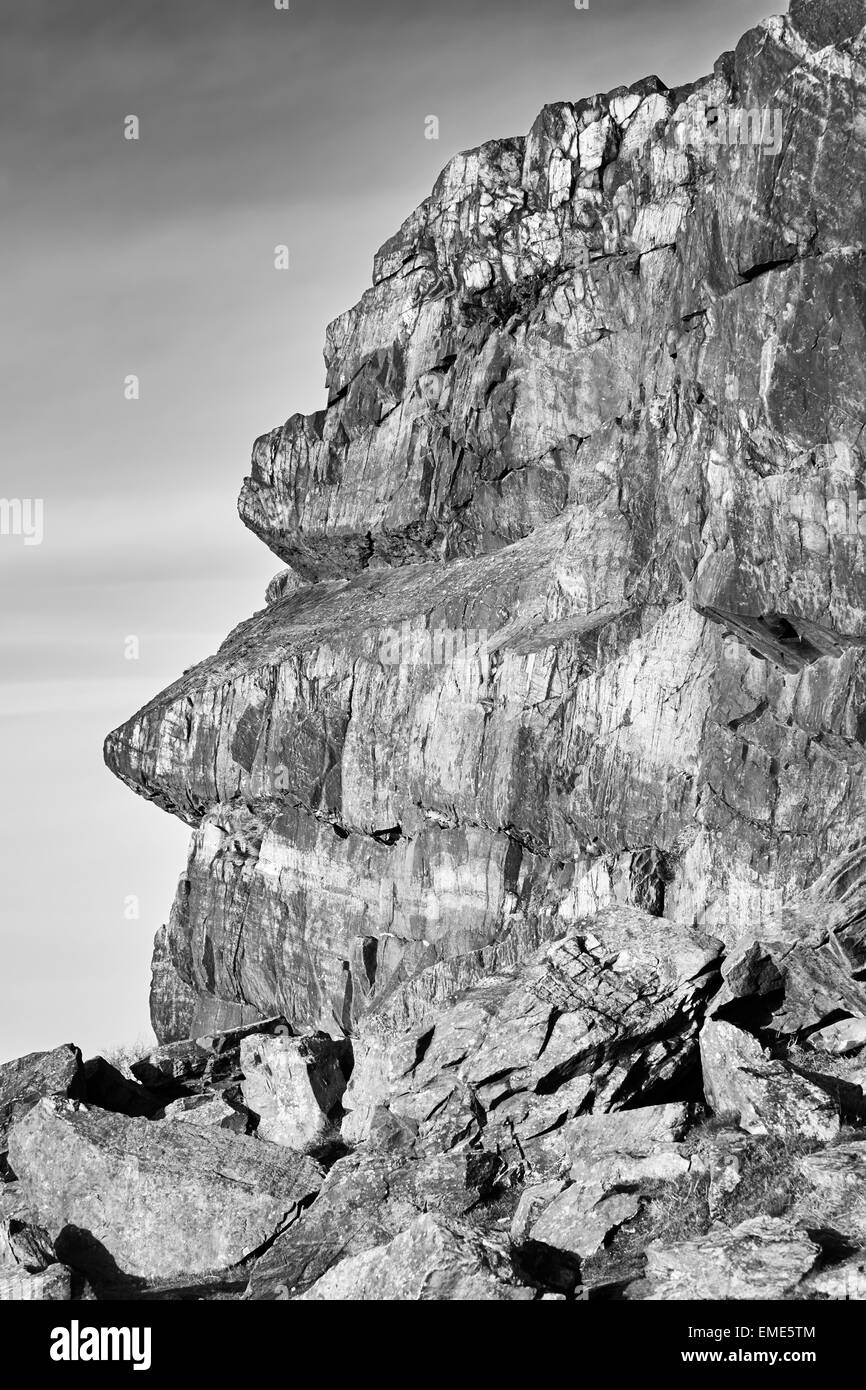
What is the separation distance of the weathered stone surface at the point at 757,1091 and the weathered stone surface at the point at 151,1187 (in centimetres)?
893

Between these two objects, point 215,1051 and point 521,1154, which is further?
point 215,1051

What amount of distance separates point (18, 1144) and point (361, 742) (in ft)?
88.0

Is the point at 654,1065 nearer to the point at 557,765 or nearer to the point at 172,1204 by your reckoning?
the point at 172,1204

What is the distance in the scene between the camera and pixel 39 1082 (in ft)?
117

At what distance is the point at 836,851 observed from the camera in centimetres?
3838

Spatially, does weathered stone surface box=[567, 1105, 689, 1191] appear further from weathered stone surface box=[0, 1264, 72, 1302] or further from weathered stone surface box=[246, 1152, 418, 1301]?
weathered stone surface box=[0, 1264, 72, 1302]

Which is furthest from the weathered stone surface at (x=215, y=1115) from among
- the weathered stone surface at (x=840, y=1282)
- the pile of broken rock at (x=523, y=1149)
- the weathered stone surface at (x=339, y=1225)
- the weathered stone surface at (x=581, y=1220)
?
the weathered stone surface at (x=840, y=1282)

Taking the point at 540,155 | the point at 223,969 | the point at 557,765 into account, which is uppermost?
the point at 540,155

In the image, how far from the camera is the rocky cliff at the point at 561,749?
82.6 ft

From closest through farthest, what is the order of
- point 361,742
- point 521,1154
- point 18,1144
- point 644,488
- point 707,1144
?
point 707,1144, point 521,1154, point 18,1144, point 644,488, point 361,742

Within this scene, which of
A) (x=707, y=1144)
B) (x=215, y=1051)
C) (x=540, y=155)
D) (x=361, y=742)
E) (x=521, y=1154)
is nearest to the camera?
(x=707, y=1144)

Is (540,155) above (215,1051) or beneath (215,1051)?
above

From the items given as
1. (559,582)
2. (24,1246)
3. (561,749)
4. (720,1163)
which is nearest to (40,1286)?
(24,1246)

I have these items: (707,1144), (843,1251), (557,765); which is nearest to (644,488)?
(557,765)
